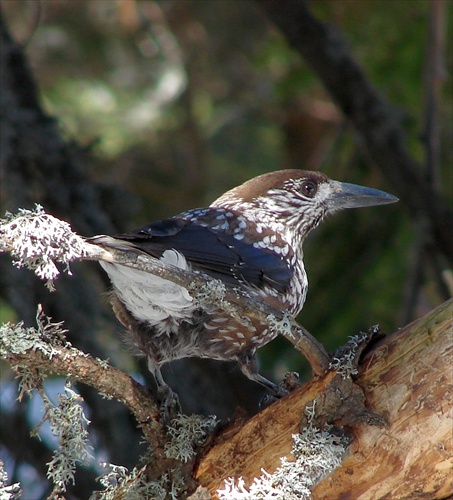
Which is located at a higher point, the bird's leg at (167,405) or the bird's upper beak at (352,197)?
the bird's upper beak at (352,197)

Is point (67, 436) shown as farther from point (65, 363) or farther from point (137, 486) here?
point (137, 486)

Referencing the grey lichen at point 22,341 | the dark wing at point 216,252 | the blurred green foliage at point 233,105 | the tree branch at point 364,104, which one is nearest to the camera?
the grey lichen at point 22,341

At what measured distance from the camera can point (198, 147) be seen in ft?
23.3

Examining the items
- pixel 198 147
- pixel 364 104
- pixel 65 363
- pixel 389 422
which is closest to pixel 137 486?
pixel 65 363

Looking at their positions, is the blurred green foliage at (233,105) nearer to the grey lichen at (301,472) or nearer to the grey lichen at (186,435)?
the grey lichen at (186,435)

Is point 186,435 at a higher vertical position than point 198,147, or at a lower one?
lower

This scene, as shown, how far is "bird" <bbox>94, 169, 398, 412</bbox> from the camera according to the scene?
3521mm

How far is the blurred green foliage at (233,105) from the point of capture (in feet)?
19.5

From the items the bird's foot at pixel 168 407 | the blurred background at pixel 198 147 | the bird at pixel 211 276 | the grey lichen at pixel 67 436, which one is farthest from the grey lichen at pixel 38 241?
the blurred background at pixel 198 147

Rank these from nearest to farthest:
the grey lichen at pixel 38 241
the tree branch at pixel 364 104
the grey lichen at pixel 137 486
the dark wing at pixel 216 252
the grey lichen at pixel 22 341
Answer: the grey lichen at pixel 38 241, the grey lichen at pixel 22 341, the grey lichen at pixel 137 486, the dark wing at pixel 216 252, the tree branch at pixel 364 104

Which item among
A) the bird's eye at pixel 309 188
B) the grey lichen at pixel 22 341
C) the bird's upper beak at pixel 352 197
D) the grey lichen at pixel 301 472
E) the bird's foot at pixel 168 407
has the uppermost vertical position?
the grey lichen at pixel 22 341

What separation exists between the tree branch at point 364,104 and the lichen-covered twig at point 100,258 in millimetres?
2648

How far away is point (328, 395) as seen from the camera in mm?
3061

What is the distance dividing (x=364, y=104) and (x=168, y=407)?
9.43 feet
